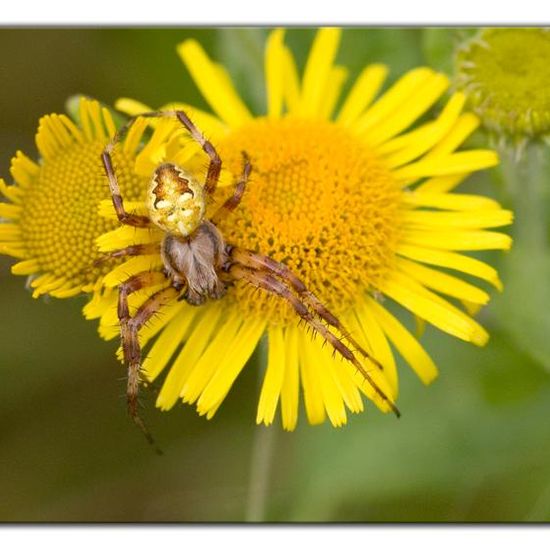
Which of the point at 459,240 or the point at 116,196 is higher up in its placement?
the point at 116,196

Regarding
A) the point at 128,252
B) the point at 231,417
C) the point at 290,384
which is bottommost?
the point at 231,417

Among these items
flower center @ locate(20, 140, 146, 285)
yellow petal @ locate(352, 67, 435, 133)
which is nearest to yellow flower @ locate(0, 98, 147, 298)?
flower center @ locate(20, 140, 146, 285)

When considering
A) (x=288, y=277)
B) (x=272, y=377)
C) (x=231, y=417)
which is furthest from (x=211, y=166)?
(x=231, y=417)

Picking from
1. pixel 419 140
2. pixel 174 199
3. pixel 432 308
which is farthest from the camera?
pixel 419 140

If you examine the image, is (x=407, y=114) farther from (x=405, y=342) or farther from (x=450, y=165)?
(x=405, y=342)

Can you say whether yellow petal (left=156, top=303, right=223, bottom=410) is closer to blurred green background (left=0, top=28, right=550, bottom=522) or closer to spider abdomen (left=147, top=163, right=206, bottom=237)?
blurred green background (left=0, top=28, right=550, bottom=522)
